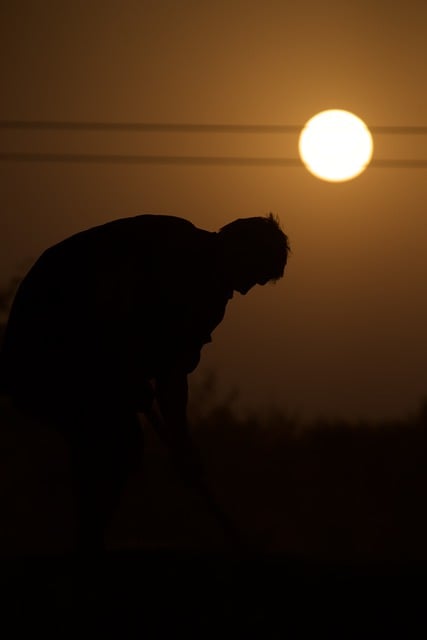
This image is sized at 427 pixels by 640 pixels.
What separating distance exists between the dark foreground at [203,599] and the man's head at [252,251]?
3.86 ft

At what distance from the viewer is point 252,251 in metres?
5.86

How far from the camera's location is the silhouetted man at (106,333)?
5555mm

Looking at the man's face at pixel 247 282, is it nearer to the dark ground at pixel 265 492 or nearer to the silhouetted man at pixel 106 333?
the silhouetted man at pixel 106 333

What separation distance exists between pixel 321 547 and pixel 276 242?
11.5 metres

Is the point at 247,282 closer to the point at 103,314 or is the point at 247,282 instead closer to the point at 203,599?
the point at 103,314

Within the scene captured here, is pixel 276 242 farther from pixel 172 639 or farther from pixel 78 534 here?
pixel 172 639

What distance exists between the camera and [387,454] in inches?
762

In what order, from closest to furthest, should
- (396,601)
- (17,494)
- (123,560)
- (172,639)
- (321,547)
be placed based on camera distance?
(172,639) → (396,601) → (123,560) → (321,547) → (17,494)

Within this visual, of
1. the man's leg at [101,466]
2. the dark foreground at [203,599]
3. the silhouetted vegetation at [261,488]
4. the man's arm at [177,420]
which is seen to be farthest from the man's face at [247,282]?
the silhouetted vegetation at [261,488]

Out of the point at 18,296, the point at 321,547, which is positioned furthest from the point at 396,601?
the point at 321,547

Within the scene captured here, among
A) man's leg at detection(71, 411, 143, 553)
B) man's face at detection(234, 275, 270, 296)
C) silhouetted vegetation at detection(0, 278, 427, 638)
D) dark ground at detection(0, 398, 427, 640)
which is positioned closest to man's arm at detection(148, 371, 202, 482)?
man's leg at detection(71, 411, 143, 553)

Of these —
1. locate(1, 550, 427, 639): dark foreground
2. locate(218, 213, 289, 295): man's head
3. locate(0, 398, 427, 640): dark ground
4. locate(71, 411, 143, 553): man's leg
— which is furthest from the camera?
locate(0, 398, 427, 640): dark ground

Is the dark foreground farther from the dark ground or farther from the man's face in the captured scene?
the dark ground

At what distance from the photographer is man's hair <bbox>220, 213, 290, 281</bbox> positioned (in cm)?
586
